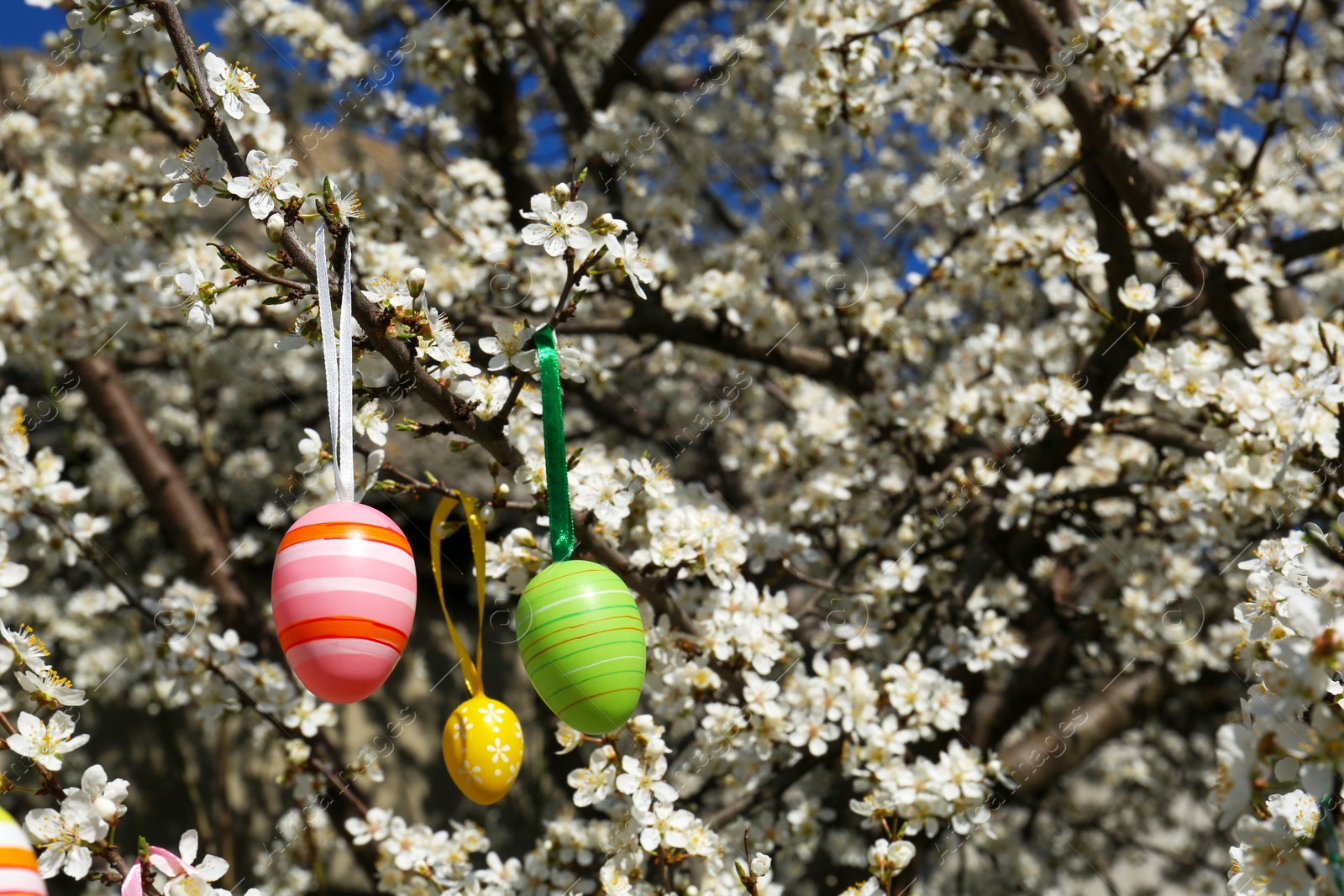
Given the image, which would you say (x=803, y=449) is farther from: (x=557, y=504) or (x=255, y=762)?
(x=255, y=762)

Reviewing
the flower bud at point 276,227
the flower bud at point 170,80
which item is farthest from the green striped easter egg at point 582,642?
the flower bud at point 170,80

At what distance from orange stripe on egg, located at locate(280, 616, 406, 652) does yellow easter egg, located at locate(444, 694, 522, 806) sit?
0.83ft

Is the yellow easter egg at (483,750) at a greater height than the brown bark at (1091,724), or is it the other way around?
the yellow easter egg at (483,750)

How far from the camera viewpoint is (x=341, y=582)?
140cm

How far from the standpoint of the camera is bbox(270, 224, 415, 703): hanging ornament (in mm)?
1398

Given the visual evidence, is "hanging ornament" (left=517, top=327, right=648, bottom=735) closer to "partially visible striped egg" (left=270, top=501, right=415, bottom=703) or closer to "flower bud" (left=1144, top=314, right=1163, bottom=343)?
"partially visible striped egg" (left=270, top=501, right=415, bottom=703)

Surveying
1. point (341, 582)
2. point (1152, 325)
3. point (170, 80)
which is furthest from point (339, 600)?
point (1152, 325)

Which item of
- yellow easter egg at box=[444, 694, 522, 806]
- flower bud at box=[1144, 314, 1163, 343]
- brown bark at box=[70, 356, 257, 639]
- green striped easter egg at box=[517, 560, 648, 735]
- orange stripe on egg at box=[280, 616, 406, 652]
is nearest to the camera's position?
orange stripe on egg at box=[280, 616, 406, 652]

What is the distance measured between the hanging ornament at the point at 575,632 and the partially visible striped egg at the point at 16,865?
0.67 m

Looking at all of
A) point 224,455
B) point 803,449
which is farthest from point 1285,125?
point 224,455

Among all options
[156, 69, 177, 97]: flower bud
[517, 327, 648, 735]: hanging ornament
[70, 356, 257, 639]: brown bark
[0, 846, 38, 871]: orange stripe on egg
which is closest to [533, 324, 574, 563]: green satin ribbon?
[517, 327, 648, 735]: hanging ornament

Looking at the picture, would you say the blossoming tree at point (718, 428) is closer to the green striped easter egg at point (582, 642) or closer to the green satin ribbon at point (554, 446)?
the green satin ribbon at point (554, 446)

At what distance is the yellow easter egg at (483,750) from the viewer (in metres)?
1.60

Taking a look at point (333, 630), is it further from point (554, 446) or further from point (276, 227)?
point (276, 227)
